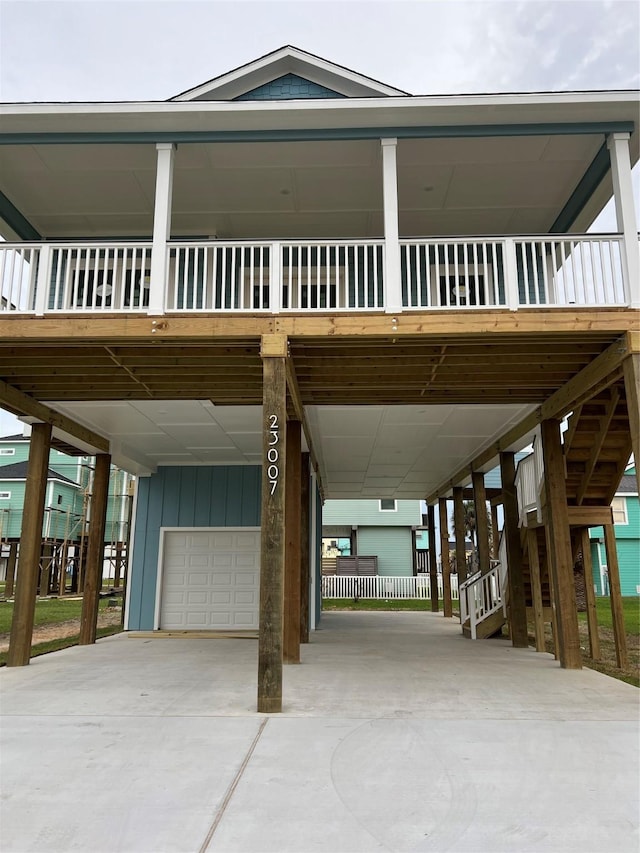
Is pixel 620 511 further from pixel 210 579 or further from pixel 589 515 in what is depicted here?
pixel 210 579

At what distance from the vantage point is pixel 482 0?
567 inches

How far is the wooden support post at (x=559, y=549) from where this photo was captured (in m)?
8.69

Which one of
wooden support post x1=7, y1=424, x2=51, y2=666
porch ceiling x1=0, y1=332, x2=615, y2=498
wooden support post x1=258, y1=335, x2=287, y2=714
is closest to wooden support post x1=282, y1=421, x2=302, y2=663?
porch ceiling x1=0, y1=332, x2=615, y2=498

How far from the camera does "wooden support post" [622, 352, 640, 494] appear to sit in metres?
6.32

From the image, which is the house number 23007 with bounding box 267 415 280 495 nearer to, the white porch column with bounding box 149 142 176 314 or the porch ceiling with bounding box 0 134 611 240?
the white porch column with bounding box 149 142 176 314

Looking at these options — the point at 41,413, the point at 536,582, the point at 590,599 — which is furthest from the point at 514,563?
the point at 41,413

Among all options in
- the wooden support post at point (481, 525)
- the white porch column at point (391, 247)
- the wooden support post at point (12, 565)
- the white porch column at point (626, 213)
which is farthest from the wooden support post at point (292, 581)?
the wooden support post at point (12, 565)

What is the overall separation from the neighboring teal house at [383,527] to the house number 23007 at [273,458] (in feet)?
76.3

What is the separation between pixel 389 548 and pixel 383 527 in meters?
1.04

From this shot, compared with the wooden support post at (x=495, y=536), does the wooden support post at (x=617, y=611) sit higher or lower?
lower

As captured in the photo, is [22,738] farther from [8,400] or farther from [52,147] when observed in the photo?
[52,147]

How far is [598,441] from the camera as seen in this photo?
29.1 feet

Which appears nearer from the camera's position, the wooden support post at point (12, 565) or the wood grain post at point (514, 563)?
the wood grain post at point (514, 563)

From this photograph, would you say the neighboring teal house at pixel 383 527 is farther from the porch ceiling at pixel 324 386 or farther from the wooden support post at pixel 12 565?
the porch ceiling at pixel 324 386
